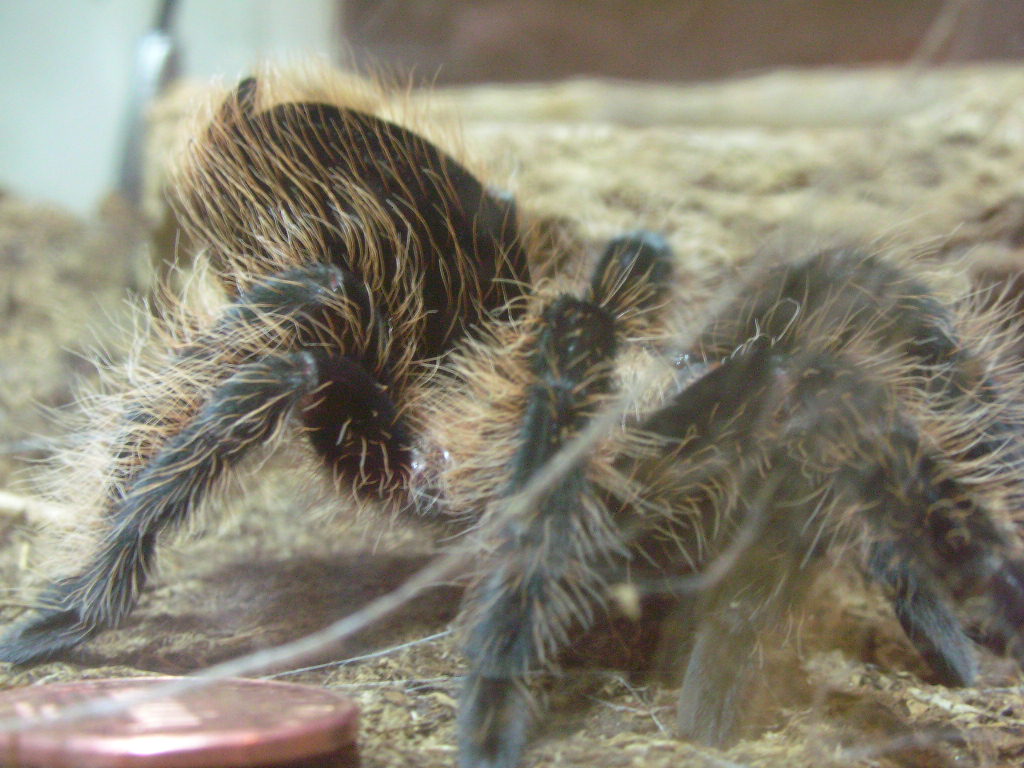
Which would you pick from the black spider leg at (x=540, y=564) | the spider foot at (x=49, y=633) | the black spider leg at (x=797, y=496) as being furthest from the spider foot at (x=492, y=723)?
the spider foot at (x=49, y=633)

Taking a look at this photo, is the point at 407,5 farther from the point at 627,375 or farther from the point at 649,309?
the point at 627,375

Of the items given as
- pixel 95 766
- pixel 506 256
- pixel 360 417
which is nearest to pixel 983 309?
pixel 506 256

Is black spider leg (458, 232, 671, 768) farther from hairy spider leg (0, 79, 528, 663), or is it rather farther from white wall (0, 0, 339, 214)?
white wall (0, 0, 339, 214)

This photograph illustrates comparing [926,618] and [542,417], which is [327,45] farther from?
[926,618]

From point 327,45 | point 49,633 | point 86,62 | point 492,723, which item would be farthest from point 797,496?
point 86,62

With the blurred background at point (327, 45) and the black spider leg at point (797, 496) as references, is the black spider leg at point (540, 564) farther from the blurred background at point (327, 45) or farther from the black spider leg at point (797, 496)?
the blurred background at point (327, 45)

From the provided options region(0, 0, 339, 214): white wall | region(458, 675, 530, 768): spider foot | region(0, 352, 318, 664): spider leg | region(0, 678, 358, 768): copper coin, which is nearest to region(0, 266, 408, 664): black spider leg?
region(0, 352, 318, 664): spider leg
